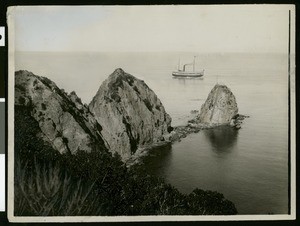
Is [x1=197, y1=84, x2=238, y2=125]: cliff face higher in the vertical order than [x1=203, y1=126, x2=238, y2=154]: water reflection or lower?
higher

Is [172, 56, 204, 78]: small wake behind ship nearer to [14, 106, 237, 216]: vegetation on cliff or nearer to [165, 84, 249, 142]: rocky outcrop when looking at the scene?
[165, 84, 249, 142]: rocky outcrop

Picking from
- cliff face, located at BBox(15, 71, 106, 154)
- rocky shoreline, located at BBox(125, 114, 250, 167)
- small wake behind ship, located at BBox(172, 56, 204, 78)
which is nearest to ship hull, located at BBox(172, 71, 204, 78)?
small wake behind ship, located at BBox(172, 56, 204, 78)

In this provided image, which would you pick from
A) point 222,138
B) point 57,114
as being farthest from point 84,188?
point 222,138

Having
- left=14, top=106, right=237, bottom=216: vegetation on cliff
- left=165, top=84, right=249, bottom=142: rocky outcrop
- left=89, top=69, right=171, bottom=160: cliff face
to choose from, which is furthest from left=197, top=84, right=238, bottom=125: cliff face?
left=14, top=106, right=237, bottom=216: vegetation on cliff

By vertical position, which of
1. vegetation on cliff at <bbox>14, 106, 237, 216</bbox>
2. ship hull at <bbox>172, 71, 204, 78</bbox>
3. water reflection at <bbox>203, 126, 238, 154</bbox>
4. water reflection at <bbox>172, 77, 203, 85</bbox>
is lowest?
vegetation on cliff at <bbox>14, 106, 237, 216</bbox>

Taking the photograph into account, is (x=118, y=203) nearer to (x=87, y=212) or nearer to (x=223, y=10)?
(x=87, y=212)

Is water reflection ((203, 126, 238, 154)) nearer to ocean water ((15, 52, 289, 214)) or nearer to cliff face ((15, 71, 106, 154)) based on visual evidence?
ocean water ((15, 52, 289, 214))

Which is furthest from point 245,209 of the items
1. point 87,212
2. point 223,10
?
point 223,10

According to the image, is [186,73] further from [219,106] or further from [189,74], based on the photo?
[219,106]
